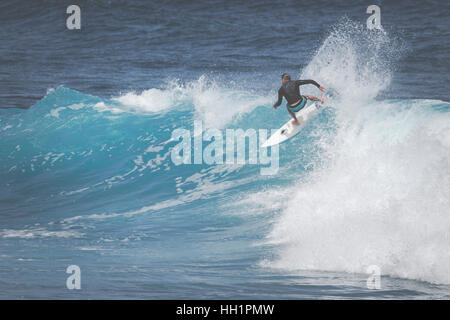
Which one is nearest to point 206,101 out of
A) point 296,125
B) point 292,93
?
point 296,125

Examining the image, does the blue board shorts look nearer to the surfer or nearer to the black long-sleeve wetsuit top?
the surfer

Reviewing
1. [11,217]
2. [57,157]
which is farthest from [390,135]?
[57,157]

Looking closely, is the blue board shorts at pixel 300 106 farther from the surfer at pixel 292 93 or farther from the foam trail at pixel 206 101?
the foam trail at pixel 206 101

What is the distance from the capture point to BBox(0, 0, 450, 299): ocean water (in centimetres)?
598
